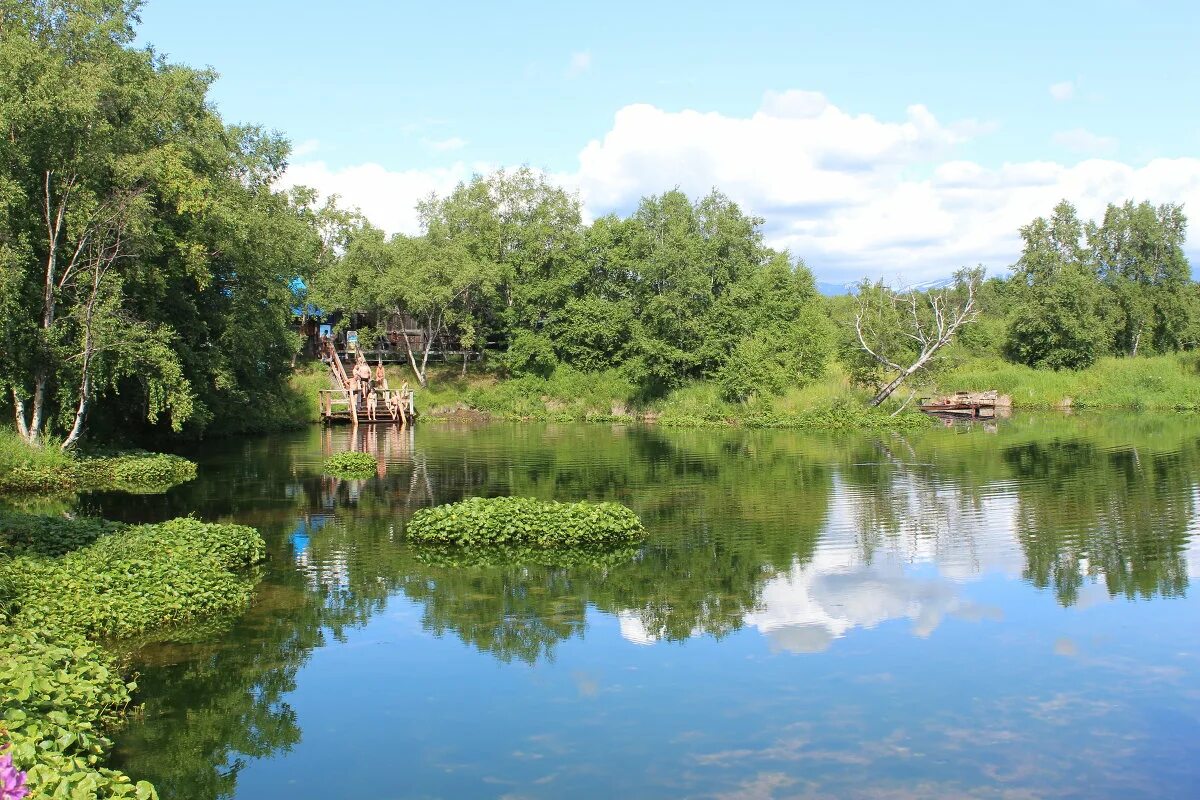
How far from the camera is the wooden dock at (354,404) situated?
60.5m

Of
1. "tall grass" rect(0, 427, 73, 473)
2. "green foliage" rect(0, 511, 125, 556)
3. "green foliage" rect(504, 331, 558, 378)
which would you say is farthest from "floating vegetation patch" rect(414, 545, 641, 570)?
"green foliage" rect(504, 331, 558, 378)

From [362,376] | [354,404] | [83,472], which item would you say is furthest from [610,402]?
[83,472]

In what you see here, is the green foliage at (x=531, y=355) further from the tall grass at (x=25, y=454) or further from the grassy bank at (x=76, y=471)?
the tall grass at (x=25, y=454)

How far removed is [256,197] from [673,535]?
132 ft

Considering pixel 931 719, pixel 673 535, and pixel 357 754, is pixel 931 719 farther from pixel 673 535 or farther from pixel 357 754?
pixel 673 535

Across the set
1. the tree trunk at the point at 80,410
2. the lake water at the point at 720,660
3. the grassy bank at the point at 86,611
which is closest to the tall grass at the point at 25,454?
the tree trunk at the point at 80,410

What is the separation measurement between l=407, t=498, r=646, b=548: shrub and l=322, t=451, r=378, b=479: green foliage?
43.3ft

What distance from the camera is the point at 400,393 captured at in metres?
62.5

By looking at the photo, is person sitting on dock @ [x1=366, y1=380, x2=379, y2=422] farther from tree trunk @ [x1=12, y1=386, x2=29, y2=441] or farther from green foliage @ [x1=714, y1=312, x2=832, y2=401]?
tree trunk @ [x1=12, y1=386, x2=29, y2=441]

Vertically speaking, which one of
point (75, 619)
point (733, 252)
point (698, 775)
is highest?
point (733, 252)

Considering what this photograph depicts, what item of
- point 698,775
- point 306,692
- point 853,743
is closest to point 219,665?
point 306,692

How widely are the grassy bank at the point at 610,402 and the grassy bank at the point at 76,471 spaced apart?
27069 mm

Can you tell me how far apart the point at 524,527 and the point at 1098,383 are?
5348cm

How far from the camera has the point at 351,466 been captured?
123ft
